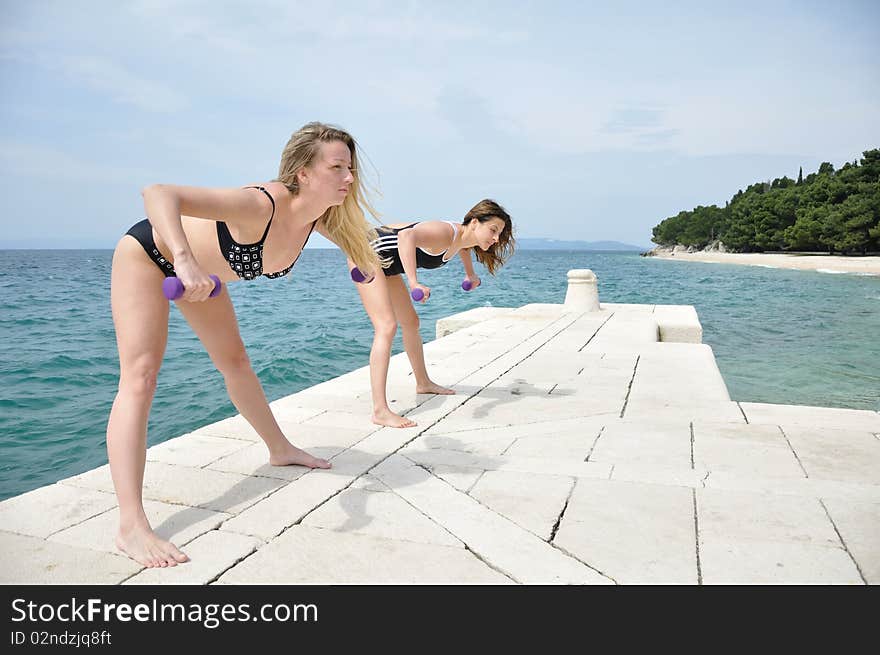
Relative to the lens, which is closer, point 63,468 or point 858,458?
point 858,458

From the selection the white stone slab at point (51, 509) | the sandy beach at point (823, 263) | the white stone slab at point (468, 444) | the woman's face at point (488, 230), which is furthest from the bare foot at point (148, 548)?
the sandy beach at point (823, 263)

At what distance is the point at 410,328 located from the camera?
5.38 m

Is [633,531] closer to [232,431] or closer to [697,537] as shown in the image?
[697,537]

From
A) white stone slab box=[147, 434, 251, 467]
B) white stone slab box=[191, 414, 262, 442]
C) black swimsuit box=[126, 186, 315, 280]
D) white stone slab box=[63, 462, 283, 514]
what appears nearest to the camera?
black swimsuit box=[126, 186, 315, 280]

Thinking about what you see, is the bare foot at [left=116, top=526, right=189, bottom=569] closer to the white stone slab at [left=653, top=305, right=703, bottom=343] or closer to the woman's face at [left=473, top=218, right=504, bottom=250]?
the woman's face at [left=473, top=218, right=504, bottom=250]

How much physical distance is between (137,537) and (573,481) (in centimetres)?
216

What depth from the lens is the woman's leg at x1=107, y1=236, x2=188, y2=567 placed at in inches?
101

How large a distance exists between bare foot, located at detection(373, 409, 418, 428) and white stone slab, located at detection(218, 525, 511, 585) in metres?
1.77

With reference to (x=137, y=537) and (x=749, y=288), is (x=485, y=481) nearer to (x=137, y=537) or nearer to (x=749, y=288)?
(x=137, y=537)

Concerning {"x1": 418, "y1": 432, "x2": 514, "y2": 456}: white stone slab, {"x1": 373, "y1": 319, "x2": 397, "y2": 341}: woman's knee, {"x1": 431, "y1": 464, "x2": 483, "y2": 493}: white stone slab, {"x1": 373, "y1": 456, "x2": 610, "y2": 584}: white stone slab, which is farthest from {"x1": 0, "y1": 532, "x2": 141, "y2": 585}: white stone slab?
{"x1": 373, "y1": 319, "x2": 397, "y2": 341}: woman's knee

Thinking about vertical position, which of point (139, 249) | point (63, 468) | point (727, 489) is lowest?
point (63, 468)
